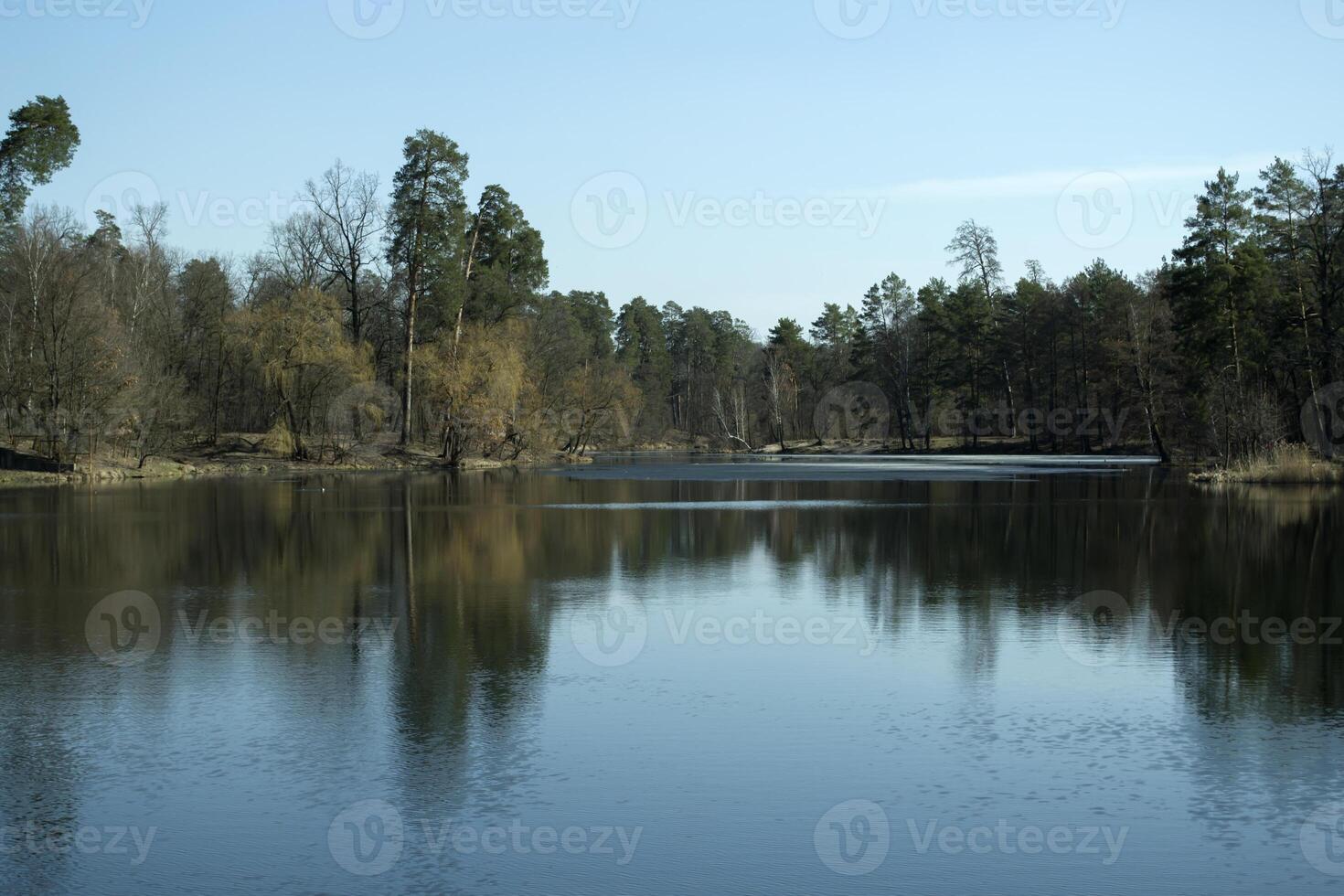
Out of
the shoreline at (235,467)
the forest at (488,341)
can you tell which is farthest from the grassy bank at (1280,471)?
the shoreline at (235,467)

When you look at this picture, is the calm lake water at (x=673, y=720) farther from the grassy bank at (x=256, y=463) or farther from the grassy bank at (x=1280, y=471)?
the grassy bank at (x=256, y=463)

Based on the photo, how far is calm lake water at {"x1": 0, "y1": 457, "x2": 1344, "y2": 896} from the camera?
6707 mm

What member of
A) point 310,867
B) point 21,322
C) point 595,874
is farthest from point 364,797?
point 21,322

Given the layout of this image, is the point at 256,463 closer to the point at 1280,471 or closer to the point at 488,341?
the point at 488,341

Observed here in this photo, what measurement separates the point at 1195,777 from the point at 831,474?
1861 inches

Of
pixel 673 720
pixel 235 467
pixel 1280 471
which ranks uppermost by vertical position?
pixel 235 467

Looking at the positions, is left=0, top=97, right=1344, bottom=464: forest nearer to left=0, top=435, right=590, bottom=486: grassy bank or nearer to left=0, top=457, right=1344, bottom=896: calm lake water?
left=0, top=435, right=590, bottom=486: grassy bank

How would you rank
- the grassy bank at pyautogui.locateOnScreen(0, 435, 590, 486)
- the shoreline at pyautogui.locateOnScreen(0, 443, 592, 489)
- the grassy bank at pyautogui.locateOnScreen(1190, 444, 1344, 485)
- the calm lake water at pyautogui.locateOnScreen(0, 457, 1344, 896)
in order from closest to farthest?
1. the calm lake water at pyautogui.locateOnScreen(0, 457, 1344, 896)
2. the grassy bank at pyautogui.locateOnScreen(1190, 444, 1344, 485)
3. the shoreline at pyautogui.locateOnScreen(0, 443, 592, 489)
4. the grassy bank at pyautogui.locateOnScreen(0, 435, 590, 486)

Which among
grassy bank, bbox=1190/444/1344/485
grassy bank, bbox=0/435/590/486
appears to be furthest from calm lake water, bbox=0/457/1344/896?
grassy bank, bbox=0/435/590/486

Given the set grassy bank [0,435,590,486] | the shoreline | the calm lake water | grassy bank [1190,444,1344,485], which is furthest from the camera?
grassy bank [0,435,590,486]

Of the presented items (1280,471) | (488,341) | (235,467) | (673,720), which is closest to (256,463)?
(235,467)

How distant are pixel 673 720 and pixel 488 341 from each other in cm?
5178

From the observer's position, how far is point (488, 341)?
6009 centimetres

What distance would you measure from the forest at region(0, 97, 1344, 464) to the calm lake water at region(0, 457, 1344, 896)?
29598 mm
